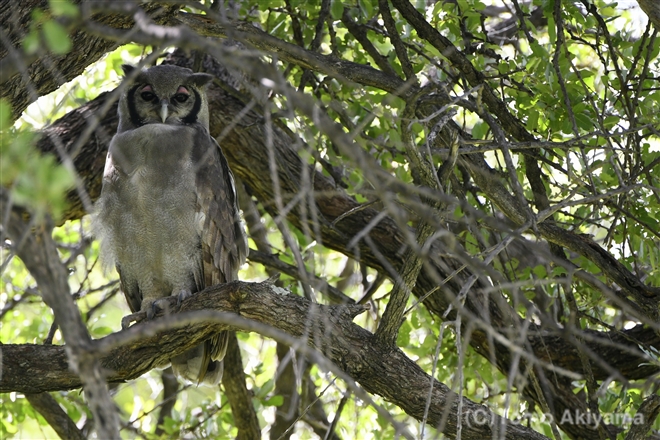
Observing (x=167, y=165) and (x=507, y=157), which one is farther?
Answer: (x=167, y=165)

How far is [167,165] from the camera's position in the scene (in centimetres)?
366

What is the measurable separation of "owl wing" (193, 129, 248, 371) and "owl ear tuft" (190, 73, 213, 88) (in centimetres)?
29

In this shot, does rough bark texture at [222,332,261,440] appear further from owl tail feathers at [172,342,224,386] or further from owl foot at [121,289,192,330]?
owl foot at [121,289,192,330]

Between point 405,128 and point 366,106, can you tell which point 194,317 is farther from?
point 366,106

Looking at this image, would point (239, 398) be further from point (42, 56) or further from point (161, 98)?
point (42, 56)

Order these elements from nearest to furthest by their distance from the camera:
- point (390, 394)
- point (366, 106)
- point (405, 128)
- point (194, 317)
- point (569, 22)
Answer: point (194, 317) → point (405, 128) → point (390, 394) → point (569, 22) → point (366, 106)

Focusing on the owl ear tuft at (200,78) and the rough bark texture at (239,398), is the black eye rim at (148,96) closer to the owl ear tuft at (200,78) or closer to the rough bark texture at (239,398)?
the owl ear tuft at (200,78)

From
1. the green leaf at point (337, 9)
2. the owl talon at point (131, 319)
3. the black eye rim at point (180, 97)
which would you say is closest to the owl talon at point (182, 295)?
the owl talon at point (131, 319)

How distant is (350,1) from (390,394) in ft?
6.67

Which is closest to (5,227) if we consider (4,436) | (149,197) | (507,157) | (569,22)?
(507,157)

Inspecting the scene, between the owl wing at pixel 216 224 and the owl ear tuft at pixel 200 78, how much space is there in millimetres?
295

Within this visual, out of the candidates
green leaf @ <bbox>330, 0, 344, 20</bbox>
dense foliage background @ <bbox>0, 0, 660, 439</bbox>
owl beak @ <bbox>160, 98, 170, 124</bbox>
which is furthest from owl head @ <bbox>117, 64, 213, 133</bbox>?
green leaf @ <bbox>330, 0, 344, 20</bbox>

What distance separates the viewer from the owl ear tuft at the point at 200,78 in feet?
12.8

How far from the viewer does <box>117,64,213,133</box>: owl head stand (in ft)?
12.6
